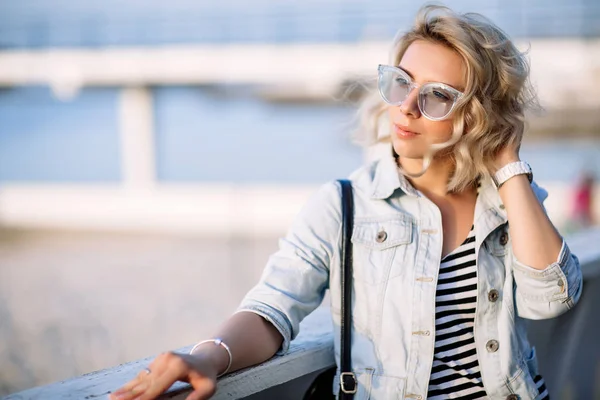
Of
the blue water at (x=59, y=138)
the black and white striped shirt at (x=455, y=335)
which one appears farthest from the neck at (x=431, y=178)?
the blue water at (x=59, y=138)

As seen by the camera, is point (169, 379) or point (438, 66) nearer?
point (169, 379)

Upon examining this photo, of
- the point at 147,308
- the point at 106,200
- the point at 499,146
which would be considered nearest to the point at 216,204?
the point at 106,200

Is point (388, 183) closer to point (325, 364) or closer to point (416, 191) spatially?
point (416, 191)

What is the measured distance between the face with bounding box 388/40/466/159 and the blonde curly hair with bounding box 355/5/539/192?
0.02 m

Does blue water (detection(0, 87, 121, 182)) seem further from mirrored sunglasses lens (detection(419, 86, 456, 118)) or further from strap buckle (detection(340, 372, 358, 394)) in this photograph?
strap buckle (detection(340, 372, 358, 394))

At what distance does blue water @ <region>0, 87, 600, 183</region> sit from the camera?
83.9 ft

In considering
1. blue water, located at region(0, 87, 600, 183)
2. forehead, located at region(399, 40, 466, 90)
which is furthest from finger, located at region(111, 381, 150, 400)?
blue water, located at region(0, 87, 600, 183)

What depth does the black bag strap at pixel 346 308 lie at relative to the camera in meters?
1.84

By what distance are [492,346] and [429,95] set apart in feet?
2.34

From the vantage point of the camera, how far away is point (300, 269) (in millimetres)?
1851

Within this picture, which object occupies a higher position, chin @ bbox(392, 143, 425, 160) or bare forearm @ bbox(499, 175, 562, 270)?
chin @ bbox(392, 143, 425, 160)

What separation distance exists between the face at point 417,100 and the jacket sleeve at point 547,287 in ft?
1.34

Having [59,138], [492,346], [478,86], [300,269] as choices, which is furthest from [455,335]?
[59,138]

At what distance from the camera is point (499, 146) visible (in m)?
2.05
